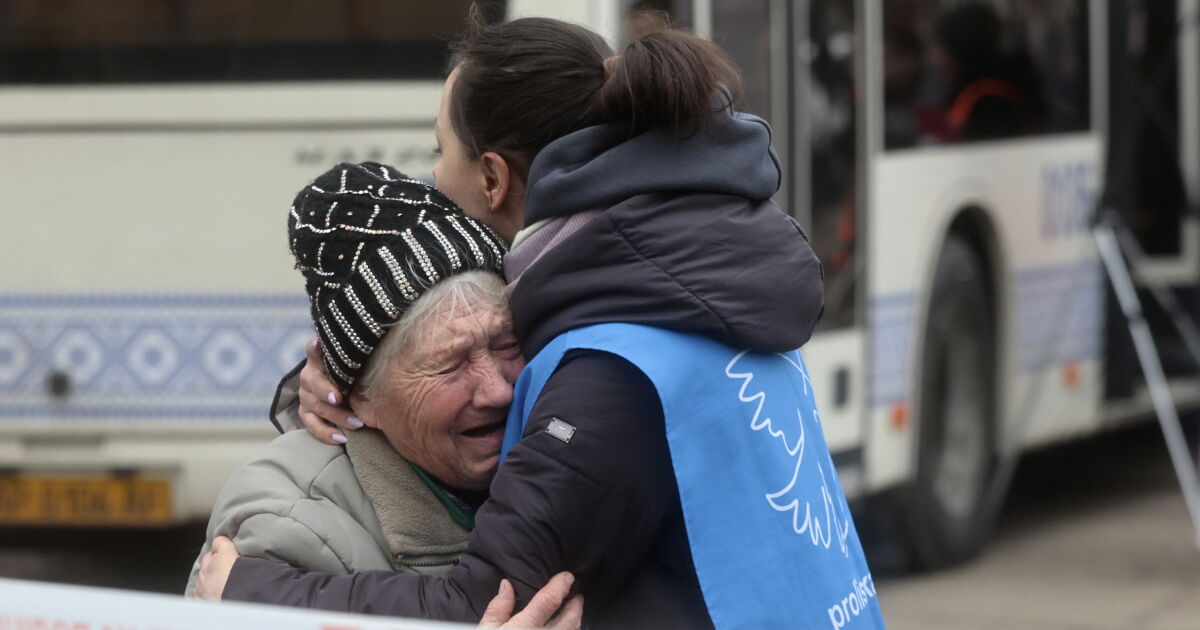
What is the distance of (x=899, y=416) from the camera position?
664 centimetres

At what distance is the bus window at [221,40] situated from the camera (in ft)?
17.6

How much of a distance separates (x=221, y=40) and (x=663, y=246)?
3.88 m

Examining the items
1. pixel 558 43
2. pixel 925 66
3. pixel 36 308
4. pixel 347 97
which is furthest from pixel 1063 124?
pixel 558 43

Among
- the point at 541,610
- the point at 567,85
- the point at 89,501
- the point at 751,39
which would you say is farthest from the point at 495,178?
the point at 751,39

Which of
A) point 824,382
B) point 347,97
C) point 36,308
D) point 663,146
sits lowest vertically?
point 824,382

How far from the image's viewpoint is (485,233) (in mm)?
2045

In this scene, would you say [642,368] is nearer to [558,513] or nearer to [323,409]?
[558,513]

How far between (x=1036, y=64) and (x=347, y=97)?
3.40 meters

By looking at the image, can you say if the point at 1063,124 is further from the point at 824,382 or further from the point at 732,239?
the point at 732,239

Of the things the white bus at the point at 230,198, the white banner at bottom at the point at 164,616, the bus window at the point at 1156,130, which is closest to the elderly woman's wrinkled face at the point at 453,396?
the white banner at bottom at the point at 164,616

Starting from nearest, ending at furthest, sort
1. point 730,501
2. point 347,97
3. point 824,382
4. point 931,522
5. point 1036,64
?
point 730,501 → point 347,97 → point 824,382 → point 931,522 → point 1036,64

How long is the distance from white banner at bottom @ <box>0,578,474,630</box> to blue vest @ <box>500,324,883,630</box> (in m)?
0.34

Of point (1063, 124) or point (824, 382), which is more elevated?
point (1063, 124)

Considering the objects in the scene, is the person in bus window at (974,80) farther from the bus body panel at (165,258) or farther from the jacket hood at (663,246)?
the jacket hood at (663,246)
